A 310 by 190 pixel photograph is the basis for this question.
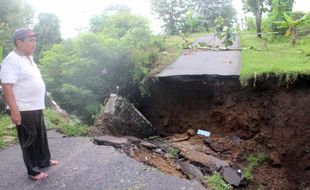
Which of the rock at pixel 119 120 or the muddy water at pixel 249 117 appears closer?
the rock at pixel 119 120

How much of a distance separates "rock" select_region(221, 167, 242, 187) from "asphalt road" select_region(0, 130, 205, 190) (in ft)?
6.25

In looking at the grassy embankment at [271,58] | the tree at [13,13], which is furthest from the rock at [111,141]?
the tree at [13,13]

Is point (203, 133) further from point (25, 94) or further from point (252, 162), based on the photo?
point (25, 94)

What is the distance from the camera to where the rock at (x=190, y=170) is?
6.26 metres

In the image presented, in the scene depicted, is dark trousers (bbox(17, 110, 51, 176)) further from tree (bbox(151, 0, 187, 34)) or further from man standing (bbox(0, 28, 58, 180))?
tree (bbox(151, 0, 187, 34))

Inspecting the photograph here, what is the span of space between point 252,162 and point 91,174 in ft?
15.5

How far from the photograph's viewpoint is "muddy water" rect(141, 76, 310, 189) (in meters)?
8.88

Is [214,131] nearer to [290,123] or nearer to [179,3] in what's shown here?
[290,123]

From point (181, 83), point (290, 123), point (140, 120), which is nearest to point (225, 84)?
point (181, 83)

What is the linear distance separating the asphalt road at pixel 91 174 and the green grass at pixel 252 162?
125 inches

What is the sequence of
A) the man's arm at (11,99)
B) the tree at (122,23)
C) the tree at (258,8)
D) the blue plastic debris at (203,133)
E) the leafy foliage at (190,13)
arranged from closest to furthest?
the man's arm at (11,99)
the blue plastic debris at (203,133)
the tree at (122,23)
the tree at (258,8)
the leafy foliage at (190,13)

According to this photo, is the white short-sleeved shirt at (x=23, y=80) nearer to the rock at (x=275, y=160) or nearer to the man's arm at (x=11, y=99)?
the man's arm at (x=11, y=99)

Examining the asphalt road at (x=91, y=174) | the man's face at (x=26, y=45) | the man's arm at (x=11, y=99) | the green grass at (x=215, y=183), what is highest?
the man's face at (x=26, y=45)

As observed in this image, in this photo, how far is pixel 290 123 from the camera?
359 inches
